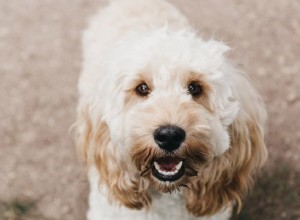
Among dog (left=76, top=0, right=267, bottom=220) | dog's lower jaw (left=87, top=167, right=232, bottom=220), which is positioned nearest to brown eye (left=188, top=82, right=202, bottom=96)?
dog (left=76, top=0, right=267, bottom=220)

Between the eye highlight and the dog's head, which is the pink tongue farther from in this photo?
the eye highlight

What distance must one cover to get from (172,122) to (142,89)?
33 centimetres

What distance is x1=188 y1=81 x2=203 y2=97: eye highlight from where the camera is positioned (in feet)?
9.70

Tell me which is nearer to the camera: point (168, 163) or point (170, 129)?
point (170, 129)

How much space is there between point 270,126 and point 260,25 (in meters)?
1.19

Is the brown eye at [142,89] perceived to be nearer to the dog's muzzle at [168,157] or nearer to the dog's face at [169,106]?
the dog's face at [169,106]

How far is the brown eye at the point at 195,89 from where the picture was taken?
2.96 meters

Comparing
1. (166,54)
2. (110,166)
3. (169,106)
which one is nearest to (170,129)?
(169,106)

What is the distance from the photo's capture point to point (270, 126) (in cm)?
465

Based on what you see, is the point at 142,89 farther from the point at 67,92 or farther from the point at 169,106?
the point at 67,92

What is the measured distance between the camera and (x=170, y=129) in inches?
106

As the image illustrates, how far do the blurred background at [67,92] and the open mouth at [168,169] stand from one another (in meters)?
1.30

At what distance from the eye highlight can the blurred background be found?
1.42m

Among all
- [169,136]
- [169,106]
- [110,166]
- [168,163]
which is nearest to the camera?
[169,136]
